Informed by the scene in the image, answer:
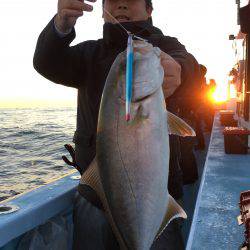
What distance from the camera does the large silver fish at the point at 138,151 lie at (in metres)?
1.63

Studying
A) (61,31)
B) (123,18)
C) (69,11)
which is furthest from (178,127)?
(123,18)

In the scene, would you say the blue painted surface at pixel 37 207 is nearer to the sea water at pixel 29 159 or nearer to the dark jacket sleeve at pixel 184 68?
the dark jacket sleeve at pixel 184 68

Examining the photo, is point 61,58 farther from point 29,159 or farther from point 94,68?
point 29,159

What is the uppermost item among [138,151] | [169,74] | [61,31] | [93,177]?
[61,31]

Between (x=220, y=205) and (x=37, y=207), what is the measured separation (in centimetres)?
166

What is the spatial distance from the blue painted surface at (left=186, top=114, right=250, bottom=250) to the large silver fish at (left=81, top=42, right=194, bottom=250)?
84cm

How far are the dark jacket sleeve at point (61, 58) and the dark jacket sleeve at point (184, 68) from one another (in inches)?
24.1

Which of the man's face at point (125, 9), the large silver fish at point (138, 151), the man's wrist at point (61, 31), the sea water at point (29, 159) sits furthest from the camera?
the sea water at point (29, 159)

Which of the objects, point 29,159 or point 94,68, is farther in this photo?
point 29,159

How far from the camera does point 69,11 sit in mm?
1828

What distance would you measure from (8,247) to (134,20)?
201 cm

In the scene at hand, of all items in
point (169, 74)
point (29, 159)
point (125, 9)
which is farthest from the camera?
point (29, 159)

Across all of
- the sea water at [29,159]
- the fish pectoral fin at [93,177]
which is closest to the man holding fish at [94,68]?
the fish pectoral fin at [93,177]

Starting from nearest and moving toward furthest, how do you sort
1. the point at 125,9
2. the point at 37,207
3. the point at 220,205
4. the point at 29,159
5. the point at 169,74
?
the point at 169,74 → the point at 125,9 → the point at 37,207 → the point at 220,205 → the point at 29,159
